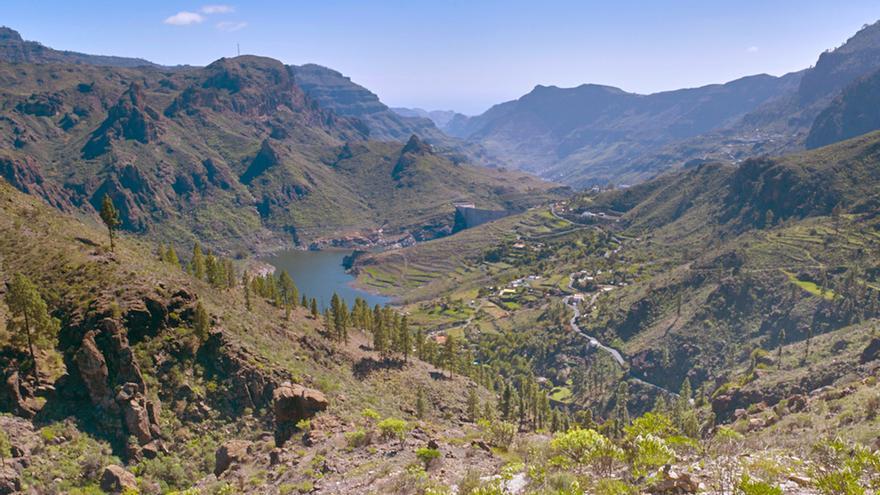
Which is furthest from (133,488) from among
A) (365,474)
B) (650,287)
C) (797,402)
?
(650,287)

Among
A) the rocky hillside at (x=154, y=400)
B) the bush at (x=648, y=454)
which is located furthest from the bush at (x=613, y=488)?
the rocky hillside at (x=154, y=400)

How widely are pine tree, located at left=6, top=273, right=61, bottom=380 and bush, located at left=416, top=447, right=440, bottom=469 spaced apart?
32151 mm

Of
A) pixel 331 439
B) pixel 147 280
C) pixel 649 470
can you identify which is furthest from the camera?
pixel 147 280

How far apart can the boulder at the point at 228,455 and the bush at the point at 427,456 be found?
1711 cm

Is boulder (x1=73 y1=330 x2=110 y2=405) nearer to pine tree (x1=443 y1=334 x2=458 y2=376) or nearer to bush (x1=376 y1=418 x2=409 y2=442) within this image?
bush (x1=376 y1=418 x2=409 y2=442)

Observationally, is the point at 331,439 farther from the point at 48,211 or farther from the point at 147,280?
the point at 48,211

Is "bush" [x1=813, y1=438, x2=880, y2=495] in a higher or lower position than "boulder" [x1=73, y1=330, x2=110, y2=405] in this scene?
higher

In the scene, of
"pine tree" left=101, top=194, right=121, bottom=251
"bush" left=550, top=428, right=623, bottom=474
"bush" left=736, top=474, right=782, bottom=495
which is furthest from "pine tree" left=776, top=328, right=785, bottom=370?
"pine tree" left=101, top=194, right=121, bottom=251

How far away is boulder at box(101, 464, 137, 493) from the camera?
113ft

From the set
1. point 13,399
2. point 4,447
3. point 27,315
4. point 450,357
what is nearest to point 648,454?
point 4,447

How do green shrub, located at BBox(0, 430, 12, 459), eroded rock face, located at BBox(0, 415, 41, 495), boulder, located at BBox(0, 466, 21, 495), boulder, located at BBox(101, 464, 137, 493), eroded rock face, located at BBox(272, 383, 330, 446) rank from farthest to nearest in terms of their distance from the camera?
eroded rock face, located at BBox(272, 383, 330, 446), boulder, located at BBox(101, 464, 137, 493), green shrub, located at BBox(0, 430, 12, 459), eroded rock face, located at BBox(0, 415, 41, 495), boulder, located at BBox(0, 466, 21, 495)

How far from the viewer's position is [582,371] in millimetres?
149375

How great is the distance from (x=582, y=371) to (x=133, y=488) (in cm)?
13363

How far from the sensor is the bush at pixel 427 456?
105 feet
